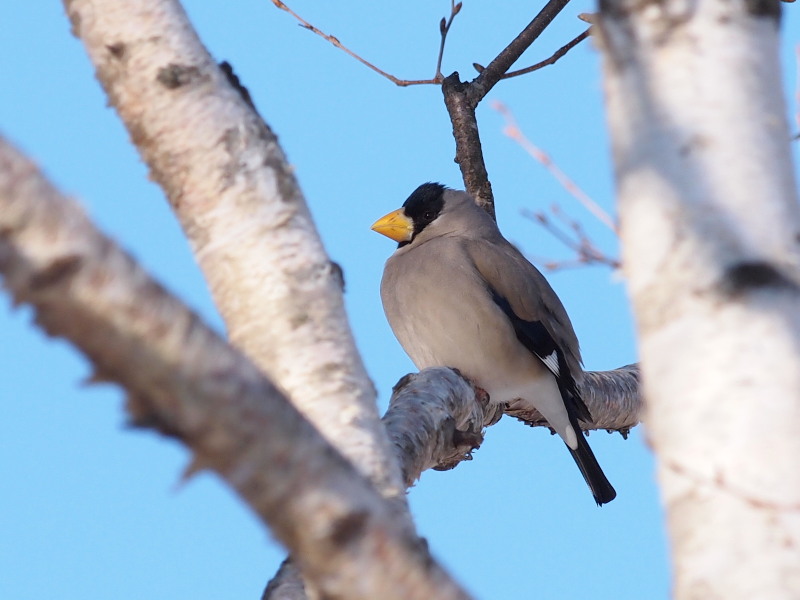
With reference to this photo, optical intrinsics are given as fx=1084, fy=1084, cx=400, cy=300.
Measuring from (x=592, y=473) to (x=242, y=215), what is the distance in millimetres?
4513

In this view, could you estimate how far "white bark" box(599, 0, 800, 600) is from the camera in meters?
1.30

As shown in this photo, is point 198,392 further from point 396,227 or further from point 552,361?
point 396,227

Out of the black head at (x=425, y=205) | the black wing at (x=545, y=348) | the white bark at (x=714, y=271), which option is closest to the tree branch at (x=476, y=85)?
the black wing at (x=545, y=348)

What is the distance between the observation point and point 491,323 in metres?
6.03

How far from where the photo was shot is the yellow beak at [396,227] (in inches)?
276

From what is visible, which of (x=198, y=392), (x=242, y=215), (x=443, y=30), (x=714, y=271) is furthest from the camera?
Answer: (x=443, y=30)

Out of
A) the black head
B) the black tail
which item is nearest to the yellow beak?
the black head

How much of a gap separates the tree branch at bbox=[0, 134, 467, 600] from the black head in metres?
5.70

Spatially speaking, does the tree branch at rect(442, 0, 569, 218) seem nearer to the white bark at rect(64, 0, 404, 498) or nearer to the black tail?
the black tail

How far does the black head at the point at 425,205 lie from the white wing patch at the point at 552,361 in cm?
131

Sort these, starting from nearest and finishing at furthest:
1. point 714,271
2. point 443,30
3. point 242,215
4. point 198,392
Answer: point 198,392 → point 714,271 → point 242,215 → point 443,30

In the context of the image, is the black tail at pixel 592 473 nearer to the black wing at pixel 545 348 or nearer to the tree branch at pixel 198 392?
the black wing at pixel 545 348

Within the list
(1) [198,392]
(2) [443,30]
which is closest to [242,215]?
(1) [198,392]

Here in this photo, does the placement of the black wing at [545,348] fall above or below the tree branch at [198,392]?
above
